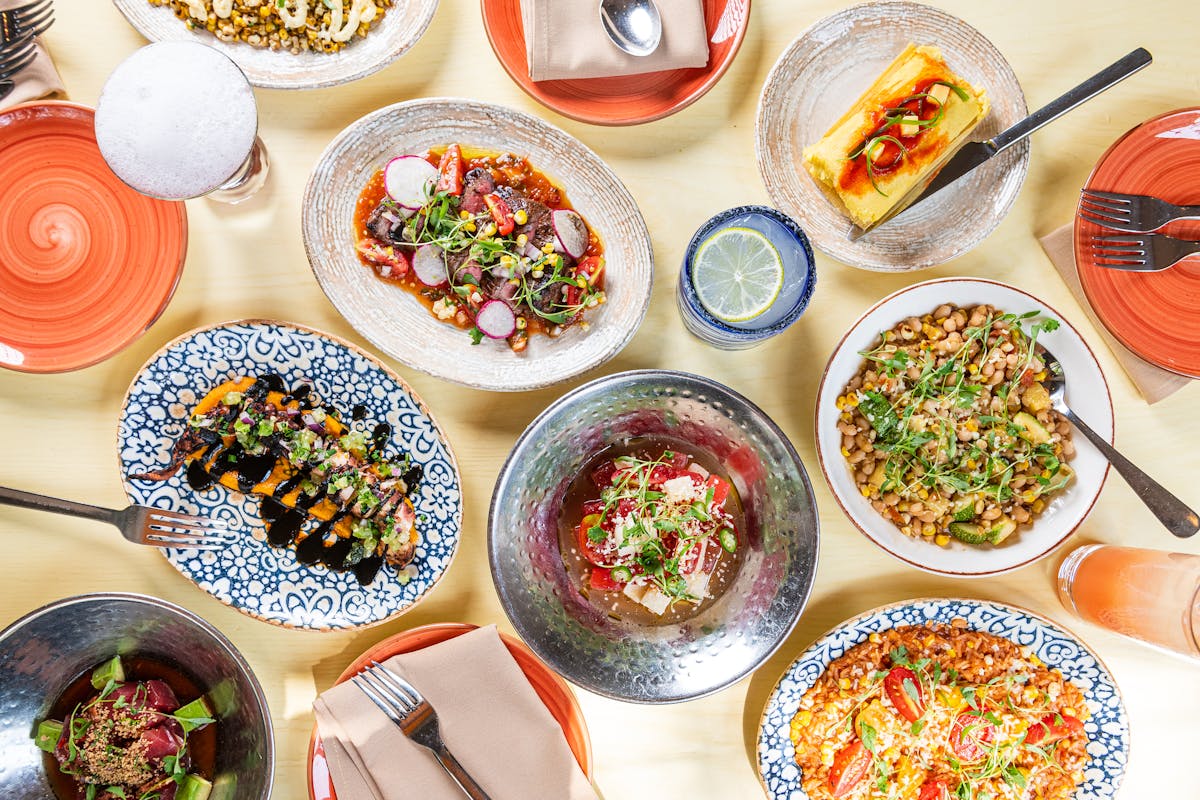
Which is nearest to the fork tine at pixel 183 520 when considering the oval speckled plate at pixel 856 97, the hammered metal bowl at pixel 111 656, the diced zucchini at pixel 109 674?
the hammered metal bowl at pixel 111 656

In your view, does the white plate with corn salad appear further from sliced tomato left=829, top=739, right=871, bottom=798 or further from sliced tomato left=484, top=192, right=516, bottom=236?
sliced tomato left=484, top=192, right=516, bottom=236

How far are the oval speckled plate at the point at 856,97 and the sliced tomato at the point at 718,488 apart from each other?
621 millimetres

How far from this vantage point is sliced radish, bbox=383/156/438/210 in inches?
75.2

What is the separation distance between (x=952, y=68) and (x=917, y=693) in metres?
1.57

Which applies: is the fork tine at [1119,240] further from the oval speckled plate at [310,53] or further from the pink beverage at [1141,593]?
the oval speckled plate at [310,53]

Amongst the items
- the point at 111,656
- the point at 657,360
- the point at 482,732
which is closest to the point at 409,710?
the point at 482,732

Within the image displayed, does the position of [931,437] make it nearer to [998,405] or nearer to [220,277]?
[998,405]

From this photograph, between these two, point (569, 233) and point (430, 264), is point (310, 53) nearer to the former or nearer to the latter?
point (430, 264)

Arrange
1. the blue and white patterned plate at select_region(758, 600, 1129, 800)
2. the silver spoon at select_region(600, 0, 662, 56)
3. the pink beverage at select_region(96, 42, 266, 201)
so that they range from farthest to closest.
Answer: the blue and white patterned plate at select_region(758, 600, 1129, 800)
the silver spoon at select_region(600, 0, 662, 56)
the pink beverage at select_region(96, 42, 266, 201)

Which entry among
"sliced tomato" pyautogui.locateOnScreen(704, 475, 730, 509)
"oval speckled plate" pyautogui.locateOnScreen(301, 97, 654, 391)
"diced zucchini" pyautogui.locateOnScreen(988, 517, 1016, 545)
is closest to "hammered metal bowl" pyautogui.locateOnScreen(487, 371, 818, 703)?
"sliced tomato" pyautogui.locateOnScreen(704, 475, 730, 509)

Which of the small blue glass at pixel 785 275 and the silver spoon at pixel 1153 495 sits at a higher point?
the small blue glass at pixel 785 275

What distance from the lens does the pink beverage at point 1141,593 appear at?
1893 mm

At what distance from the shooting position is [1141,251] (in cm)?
196

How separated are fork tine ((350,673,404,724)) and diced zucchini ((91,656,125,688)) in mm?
578
